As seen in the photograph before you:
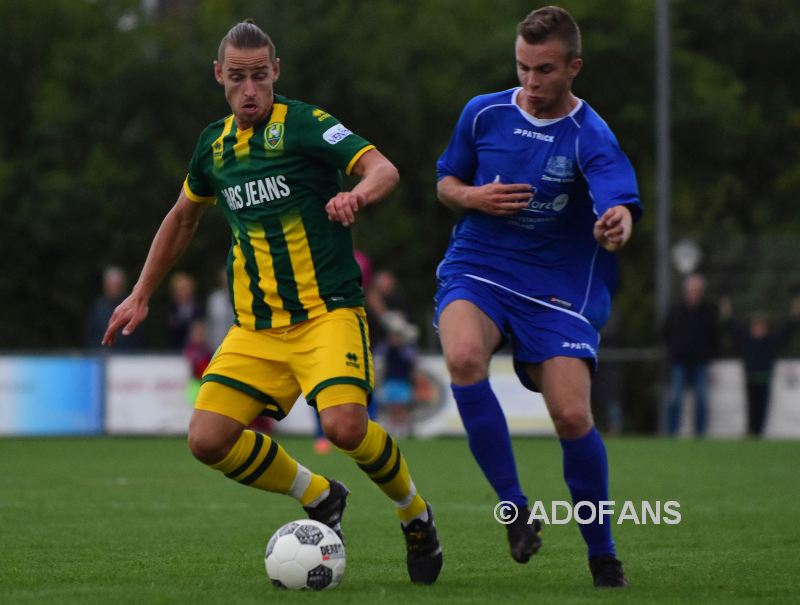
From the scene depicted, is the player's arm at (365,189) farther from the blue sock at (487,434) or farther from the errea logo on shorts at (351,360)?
the blue sock at (487,434)

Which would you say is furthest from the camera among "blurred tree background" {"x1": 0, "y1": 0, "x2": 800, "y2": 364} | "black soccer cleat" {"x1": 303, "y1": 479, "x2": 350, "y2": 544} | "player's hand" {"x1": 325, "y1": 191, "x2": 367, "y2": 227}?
"blurred tree background" {"x1": 0, "y1": 0, "x2": 800, "y2": 364}

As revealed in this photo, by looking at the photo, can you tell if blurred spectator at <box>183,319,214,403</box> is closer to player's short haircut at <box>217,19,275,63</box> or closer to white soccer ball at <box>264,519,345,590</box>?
player's short haircut at <box>217,19,275,63</box>

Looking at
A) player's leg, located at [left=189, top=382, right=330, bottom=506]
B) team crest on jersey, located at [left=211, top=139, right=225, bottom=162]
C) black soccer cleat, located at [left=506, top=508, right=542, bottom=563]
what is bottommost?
black soccer cleat, located at [left=506, top=508, right=542, bottom=563]

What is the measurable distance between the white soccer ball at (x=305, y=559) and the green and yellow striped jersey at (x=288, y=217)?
2.91 feet

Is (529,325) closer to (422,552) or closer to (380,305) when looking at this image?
(422,552)

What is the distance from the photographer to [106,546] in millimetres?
7848

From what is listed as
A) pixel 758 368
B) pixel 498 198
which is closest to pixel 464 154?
pixel 498 198

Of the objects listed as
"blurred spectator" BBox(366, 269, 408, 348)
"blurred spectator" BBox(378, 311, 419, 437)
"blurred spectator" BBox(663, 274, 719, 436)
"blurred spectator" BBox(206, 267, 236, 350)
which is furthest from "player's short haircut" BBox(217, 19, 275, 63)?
"blurred spectator" BBox(663, 274, 719, 436)

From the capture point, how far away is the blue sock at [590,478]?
6523 millimetres

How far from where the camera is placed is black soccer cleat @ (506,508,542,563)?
6.21 meters

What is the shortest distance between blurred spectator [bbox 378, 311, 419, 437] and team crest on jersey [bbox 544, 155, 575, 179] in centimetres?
1239

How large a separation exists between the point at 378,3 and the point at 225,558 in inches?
1025

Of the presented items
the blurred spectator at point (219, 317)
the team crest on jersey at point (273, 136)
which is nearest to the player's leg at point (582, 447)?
the team crest on jersey at point (273, 136)

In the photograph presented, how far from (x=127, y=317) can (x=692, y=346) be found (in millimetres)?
14035
